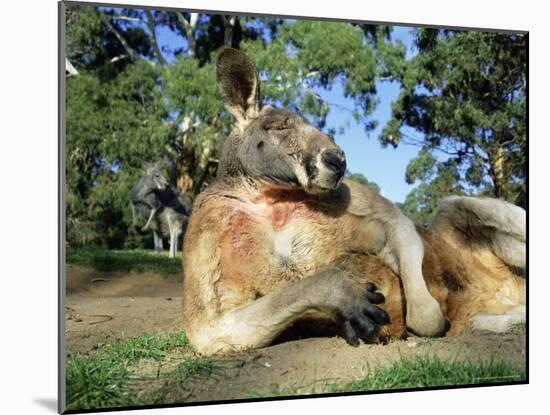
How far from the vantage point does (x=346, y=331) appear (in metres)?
4.00

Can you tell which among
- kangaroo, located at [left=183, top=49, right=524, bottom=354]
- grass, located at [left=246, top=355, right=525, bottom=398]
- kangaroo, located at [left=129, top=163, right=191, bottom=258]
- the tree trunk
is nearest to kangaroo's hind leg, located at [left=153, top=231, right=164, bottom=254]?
→ kangaroo, located at [left=129, top=163, right=191, bottom=258]

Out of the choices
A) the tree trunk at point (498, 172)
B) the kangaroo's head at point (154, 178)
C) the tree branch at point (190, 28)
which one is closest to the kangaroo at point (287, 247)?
the tree branch at point (190, 28)

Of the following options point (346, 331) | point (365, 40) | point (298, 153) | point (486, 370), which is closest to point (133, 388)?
point (346, 331)

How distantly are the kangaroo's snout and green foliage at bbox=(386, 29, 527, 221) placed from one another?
1.09 meters

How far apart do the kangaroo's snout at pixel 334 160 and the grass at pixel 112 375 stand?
123cm

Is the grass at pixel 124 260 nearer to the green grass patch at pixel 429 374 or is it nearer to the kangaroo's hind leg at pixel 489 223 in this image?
the green grass patch at pixel 429 374

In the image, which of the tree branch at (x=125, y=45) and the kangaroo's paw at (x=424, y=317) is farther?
the tree branch at (x=125, y=45)

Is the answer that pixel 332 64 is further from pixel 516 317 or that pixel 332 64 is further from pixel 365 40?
pixel 516 317

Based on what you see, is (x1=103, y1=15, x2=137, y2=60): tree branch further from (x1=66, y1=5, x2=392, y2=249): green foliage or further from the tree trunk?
the tree trunk

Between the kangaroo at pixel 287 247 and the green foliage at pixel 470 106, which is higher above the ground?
the green foliage at pixel 470 106

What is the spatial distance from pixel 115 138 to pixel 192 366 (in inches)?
64.3

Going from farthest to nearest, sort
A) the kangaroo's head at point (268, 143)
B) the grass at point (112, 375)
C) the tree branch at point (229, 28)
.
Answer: the tree branch at point (229, 28) → the kangaroo's head at point (268, 143) → the grass at point (112, 375)

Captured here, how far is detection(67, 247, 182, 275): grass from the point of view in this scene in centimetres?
440

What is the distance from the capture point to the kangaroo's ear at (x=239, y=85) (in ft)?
14.5
